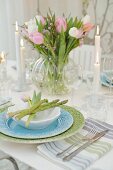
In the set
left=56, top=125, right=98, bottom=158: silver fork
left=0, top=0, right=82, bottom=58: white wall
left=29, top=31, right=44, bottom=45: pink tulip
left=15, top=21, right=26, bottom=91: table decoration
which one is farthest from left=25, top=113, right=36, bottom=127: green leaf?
left=0, top=0, right=82, bottom=58: white wall

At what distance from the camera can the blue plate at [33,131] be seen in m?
0.87

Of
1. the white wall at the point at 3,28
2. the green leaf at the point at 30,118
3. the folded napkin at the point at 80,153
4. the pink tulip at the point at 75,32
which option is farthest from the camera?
the white wall at the point at 3,28

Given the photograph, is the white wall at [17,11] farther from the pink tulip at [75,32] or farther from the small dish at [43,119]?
the small dish at [43,119]

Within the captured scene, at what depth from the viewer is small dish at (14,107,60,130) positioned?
0.90 m

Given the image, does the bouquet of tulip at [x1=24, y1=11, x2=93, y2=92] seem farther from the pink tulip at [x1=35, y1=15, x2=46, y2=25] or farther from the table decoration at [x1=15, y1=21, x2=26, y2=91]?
the table decoration at [x1=15, y1=21, x2=26, y2=91]

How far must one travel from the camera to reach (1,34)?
8.89 ft

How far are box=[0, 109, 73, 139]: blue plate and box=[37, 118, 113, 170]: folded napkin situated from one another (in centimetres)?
3

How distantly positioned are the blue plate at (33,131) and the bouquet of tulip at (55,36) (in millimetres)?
336

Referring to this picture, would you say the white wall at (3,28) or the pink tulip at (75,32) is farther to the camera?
the white wall at (3,28)

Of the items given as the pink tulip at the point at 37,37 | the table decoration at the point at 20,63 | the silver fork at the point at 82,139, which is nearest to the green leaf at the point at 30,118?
the silver fork at the point at 82,139

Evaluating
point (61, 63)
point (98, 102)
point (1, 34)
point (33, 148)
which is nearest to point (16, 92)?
point (61, 63)

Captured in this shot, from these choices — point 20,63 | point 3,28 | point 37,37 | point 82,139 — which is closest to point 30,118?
point 82,139

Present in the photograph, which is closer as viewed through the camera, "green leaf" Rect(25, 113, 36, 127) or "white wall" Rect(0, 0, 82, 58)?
"green leaf" Rect(25, 113, 36, 127)

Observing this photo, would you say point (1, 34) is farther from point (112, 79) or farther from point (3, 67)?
point (112, 79)
